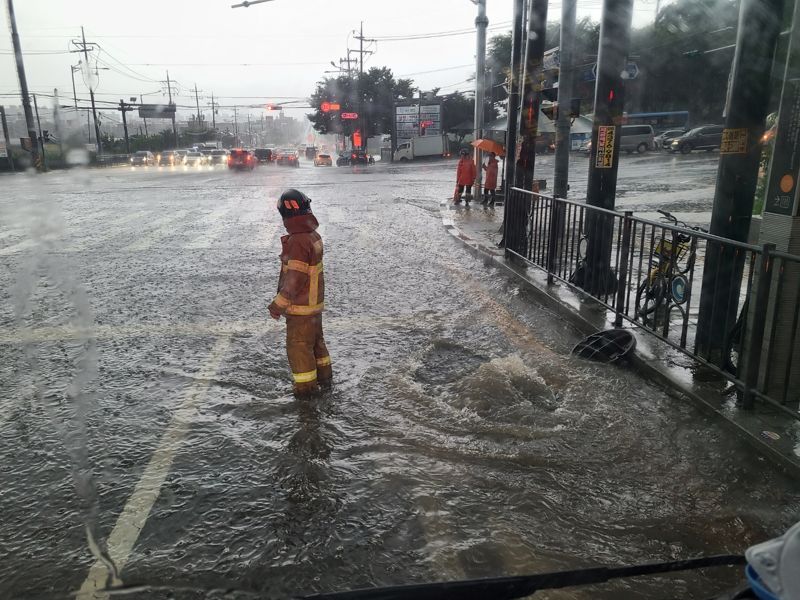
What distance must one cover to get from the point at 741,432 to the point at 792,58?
232 cm

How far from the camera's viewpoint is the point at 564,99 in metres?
11.0

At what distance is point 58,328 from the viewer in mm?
6410

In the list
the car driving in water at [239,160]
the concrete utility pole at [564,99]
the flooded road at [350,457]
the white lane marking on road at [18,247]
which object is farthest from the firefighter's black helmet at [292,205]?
the car driving in water at [239,160]

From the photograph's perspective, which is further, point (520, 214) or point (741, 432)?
point (520, 214)

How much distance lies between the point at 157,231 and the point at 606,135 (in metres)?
9.86

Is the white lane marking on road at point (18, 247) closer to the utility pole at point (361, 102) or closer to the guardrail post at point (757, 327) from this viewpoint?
the guardrail post at point (757, 327)

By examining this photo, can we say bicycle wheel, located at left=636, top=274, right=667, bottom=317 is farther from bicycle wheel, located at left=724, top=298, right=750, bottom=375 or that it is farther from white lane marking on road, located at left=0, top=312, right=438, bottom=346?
white lane marking on road, located at left=0, top=312, right=438, bottom=346

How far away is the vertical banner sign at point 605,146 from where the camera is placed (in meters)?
6.91

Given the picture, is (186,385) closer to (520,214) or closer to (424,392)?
(424,392)

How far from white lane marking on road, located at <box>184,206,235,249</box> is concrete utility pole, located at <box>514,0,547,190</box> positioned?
5890mm

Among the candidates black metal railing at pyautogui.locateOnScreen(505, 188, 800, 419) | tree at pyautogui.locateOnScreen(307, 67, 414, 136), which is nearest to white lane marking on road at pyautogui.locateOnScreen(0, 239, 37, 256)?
black metal railing at pyautogui.locateOnScreen(505, 188, 800, 419)

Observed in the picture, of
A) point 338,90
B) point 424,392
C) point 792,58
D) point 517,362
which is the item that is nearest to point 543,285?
point 517,362

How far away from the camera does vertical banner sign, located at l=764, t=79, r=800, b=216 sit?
3.83 meters

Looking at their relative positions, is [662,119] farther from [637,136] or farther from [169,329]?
[169,329]
